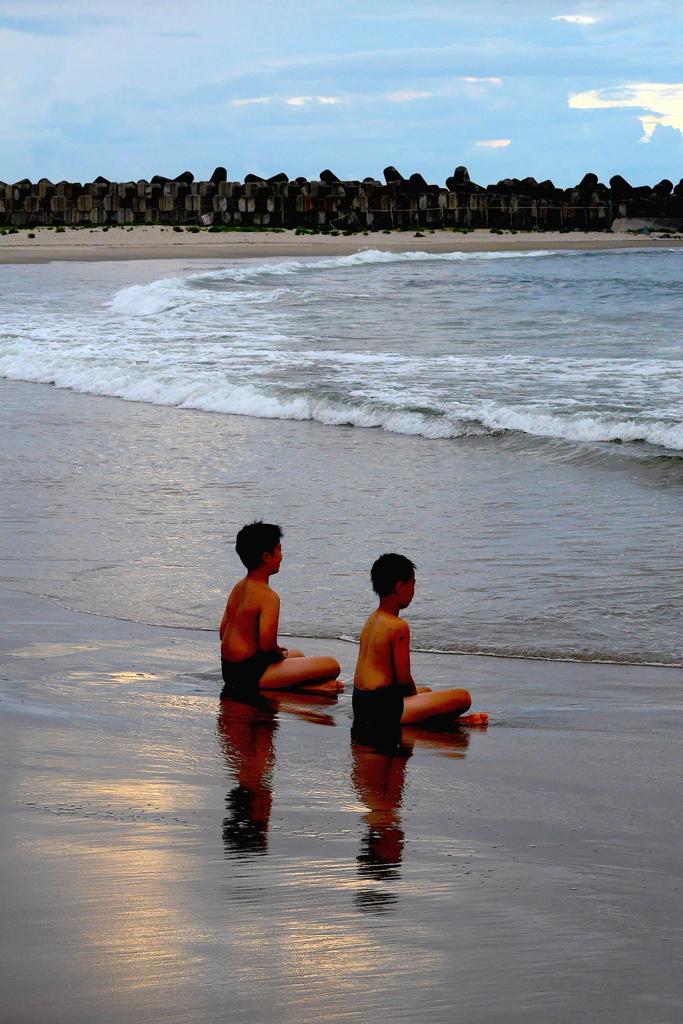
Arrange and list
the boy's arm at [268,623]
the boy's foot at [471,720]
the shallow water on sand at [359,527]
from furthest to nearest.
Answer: the shallow water on sand at [359,527], the boy's arm at [268,623], the boy's foot at [471,720]

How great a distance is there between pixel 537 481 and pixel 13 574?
13.9 ft

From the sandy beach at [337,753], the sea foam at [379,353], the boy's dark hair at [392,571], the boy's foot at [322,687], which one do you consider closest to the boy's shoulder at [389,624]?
the boy's dark hair at [392,571]

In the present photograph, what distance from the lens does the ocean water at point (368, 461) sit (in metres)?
6.14

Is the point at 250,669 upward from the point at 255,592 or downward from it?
downward

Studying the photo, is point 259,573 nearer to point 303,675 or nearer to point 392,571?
point 303,675

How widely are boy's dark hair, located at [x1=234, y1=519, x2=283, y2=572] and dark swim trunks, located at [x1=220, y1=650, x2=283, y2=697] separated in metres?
0.36

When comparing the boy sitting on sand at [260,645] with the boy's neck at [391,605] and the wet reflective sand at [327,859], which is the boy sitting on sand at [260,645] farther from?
the boy's neck at [391,605]

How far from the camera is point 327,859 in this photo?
9.86 ft

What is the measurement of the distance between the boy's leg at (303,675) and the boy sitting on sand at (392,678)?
0.36m

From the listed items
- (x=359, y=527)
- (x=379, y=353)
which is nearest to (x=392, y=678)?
(x=359, y=527)

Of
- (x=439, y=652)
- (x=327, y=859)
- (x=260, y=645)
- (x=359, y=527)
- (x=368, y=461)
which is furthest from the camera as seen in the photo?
(x=368, y=461)

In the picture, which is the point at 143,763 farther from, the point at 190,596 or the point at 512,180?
the point at 512,180

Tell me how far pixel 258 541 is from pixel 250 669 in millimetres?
510

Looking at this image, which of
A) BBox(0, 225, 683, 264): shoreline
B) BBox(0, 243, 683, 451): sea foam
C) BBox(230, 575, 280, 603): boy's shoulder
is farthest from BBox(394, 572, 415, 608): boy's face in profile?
BBox(0, 225, 683, 264): shoreline
